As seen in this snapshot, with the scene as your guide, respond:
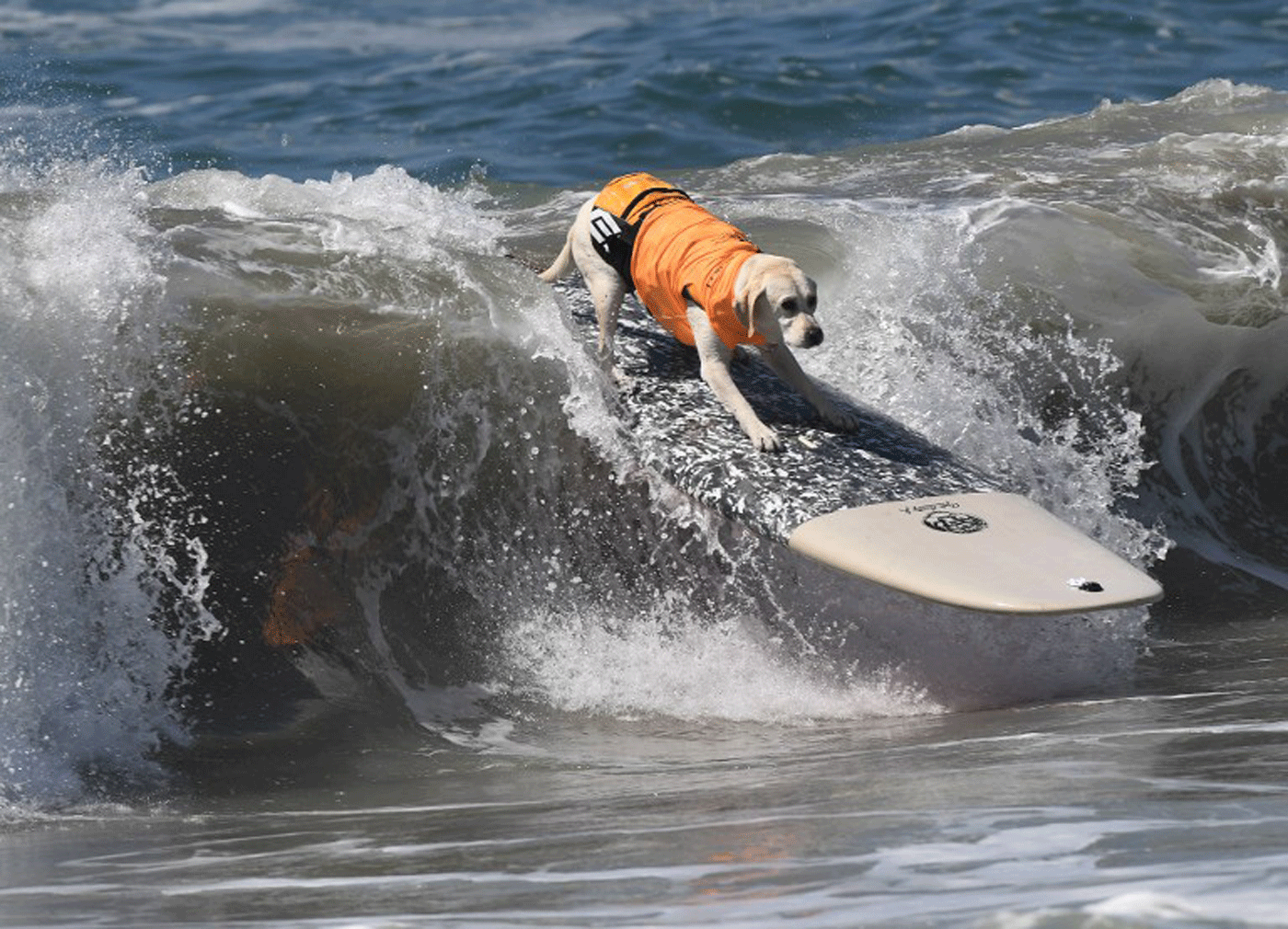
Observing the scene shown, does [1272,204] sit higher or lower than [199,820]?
higher

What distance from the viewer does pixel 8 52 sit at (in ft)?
57.4

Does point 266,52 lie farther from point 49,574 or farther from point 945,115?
point 49,574

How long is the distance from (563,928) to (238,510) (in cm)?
340

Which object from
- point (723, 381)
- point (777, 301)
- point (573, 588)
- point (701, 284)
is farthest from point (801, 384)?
point (573, 588)

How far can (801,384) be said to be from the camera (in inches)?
272

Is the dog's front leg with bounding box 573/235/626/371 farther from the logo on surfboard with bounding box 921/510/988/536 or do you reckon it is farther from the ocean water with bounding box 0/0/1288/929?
the logo on surfboard with bounding box 921/510/988/536

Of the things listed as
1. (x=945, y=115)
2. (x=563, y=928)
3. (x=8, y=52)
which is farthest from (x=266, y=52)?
(x=563, y=928)

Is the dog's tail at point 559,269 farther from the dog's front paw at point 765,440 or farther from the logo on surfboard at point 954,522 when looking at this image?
the logo on surfboard at point 954,522

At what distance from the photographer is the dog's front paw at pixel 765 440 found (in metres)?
6.64

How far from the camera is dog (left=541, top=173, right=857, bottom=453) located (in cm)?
630

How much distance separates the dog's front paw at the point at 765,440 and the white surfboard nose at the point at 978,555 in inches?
17.2

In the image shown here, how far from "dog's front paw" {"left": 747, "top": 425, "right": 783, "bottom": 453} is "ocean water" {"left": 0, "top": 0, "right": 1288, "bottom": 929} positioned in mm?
319

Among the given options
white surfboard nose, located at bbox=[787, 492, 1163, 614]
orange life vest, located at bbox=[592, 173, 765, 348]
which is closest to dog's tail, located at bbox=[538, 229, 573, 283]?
Answer: orange life vest, located at bbox=[592, 173, 765, 348]

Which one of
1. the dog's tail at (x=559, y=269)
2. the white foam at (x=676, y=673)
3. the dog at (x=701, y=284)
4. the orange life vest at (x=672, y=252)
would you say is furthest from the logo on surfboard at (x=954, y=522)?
the dog's tail at (x=559, y=269)
